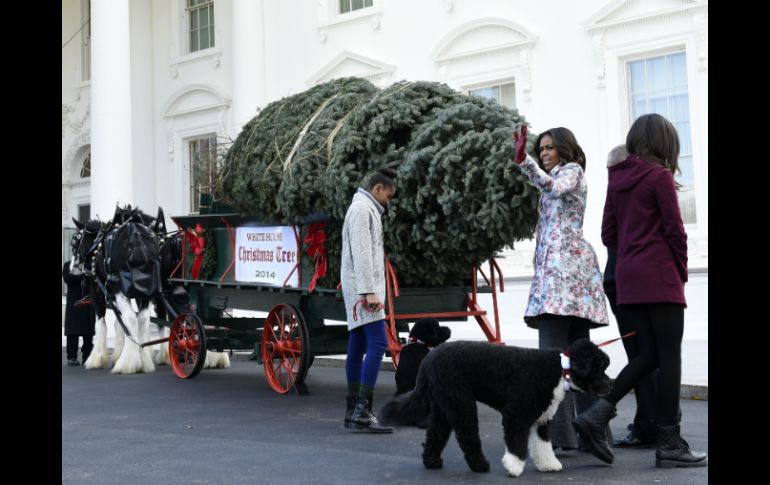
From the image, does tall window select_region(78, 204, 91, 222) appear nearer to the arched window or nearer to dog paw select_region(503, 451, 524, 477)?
the arched window

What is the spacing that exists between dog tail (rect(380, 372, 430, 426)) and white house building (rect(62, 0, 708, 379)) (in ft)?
25.4

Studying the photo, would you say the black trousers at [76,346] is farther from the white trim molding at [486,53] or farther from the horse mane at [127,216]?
the white trim molding at [486,53]

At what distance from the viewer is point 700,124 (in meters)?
13.7

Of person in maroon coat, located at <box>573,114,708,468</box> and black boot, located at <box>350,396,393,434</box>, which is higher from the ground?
person in maroon coat, located at <box>573,114,708,468</box>

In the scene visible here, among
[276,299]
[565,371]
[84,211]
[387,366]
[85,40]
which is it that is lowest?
[387,366]

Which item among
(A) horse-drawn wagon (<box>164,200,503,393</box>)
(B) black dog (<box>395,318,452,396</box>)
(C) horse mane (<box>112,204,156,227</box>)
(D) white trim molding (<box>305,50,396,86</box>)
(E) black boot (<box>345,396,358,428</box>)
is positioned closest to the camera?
(E) black boot (<box>345,396,358,428</box>)

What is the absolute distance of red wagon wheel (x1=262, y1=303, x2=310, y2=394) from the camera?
898 centimetres

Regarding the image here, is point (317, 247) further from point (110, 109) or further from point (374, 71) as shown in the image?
point (110, 109)

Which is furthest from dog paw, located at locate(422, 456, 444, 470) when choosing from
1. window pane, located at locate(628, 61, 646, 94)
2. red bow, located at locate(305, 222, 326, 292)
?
window pane, located at locate(628, 61, 646, 94)

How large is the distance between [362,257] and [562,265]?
5.00 ft

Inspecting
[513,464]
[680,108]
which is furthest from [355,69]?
[513,464]

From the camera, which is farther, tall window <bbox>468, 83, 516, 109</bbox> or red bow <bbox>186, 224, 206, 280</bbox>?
tall window <bbox>468, 83, 516, 109</bbox>

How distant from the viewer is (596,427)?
551cm

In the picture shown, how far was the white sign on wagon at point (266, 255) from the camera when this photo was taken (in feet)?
30.8
